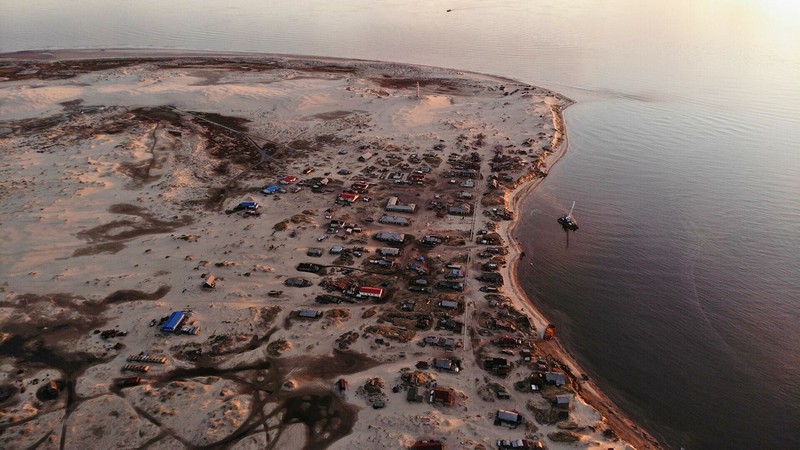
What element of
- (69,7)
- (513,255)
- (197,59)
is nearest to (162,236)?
(513,255)

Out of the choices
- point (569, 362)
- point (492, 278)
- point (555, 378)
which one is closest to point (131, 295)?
point (492, 278)

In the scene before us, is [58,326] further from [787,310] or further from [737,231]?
[737,231]

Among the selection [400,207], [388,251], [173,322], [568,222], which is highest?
[400,207]

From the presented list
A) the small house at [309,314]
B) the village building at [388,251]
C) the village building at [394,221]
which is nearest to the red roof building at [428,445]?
the small house at [309,314]

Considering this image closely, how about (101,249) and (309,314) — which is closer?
(309,314)

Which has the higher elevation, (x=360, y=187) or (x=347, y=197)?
(x=360, y=187)

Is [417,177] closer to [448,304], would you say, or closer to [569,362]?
[448,304]

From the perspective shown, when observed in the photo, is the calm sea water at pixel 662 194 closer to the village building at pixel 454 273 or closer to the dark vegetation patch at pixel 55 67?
the village building at pixel 454 273
